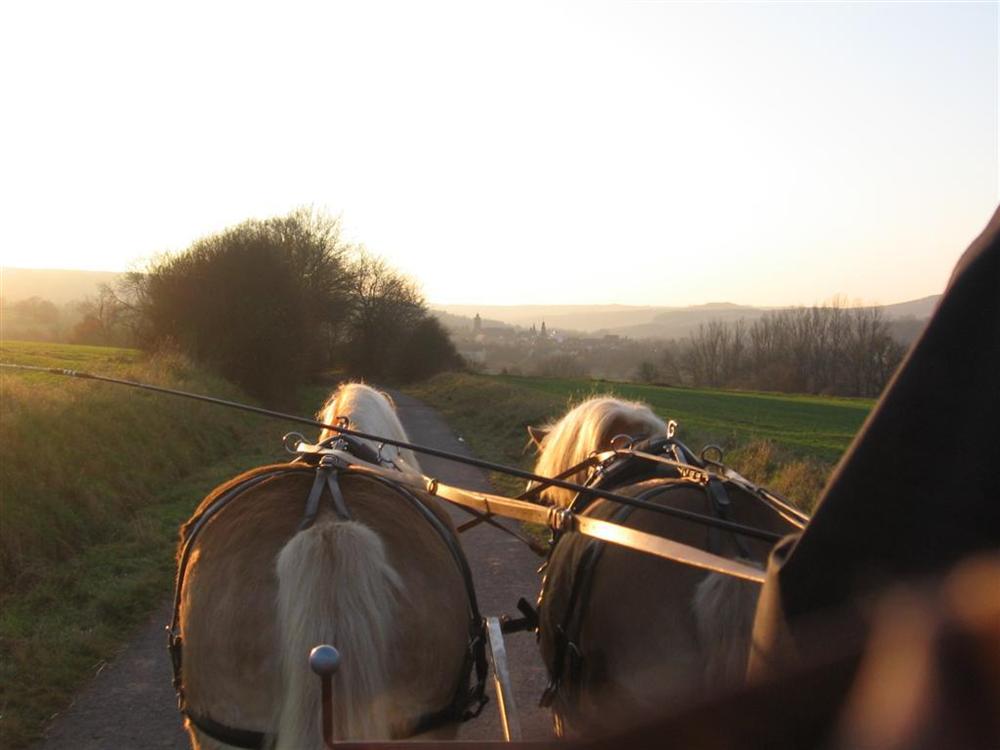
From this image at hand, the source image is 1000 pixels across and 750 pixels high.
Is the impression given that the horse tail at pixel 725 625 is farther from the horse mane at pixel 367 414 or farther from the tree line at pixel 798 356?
the tree line at pixel 798 356

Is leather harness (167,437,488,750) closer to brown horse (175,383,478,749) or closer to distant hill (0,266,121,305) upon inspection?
brown horse (175,383,478,749)

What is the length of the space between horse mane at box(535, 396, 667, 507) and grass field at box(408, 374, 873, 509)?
8.03ft

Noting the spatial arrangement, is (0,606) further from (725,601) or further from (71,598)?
(725,601)

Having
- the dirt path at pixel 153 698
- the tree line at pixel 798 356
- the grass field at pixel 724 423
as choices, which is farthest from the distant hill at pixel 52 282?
the dirt path at pixel 153 698

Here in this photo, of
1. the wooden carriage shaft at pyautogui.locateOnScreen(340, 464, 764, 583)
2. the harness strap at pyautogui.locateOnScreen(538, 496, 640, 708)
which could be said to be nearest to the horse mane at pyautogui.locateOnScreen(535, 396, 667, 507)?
the wooden carriage shaft at pyautogui.locateOnScreen(340, 464, 764, 583)

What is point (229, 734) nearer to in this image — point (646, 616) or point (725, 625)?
point (646, 616)

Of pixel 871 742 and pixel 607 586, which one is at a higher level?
pixel 871 742

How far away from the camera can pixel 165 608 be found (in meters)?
6.19

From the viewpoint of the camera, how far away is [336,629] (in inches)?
87.2

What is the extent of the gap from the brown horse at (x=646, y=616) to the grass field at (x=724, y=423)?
13.4ft

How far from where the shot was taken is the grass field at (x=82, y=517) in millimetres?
5059

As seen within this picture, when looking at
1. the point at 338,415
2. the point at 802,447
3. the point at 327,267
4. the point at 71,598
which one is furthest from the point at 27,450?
the point at 327,267

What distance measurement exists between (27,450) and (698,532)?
26.4ft

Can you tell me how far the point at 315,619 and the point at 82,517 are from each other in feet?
22.7
